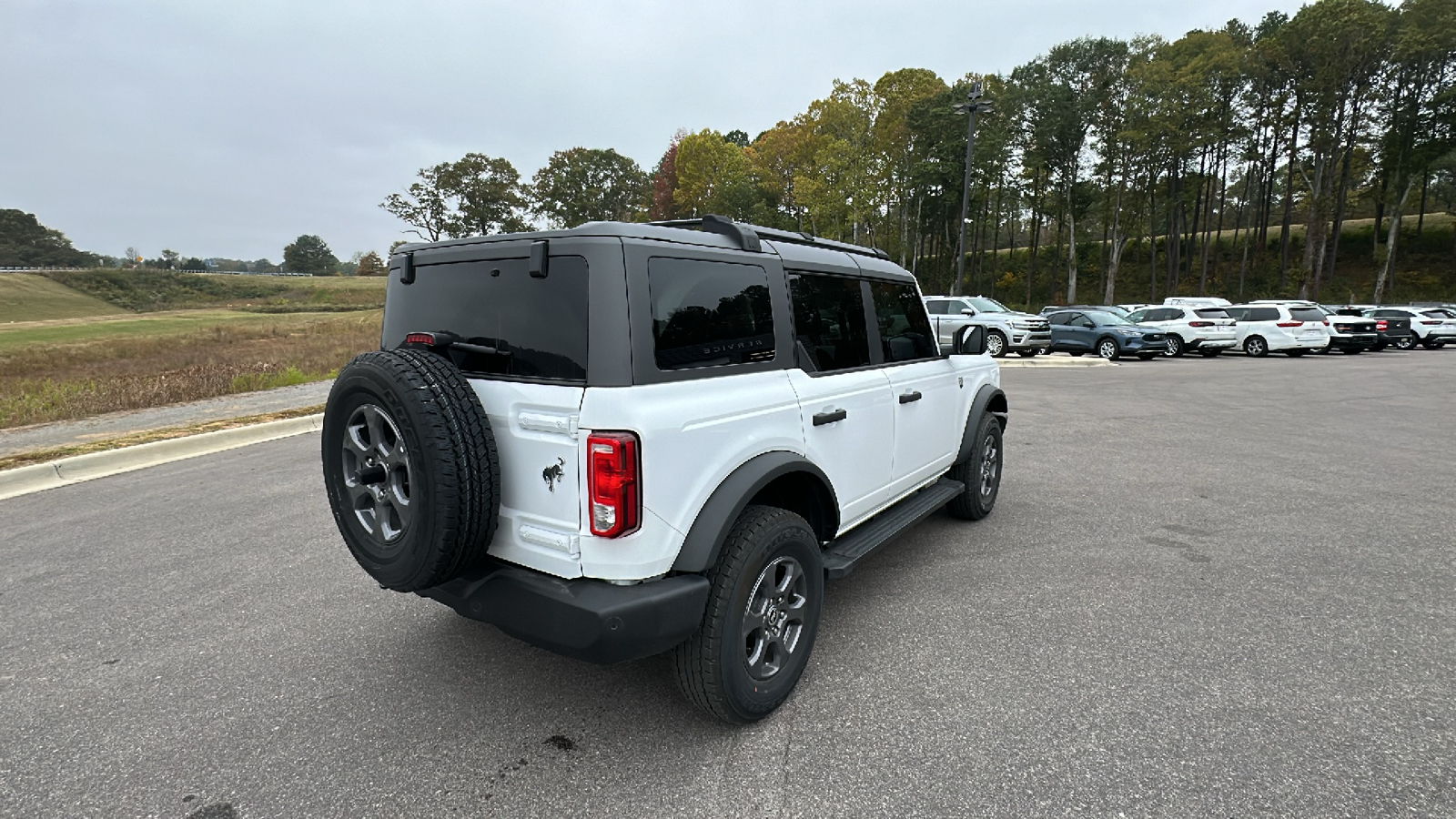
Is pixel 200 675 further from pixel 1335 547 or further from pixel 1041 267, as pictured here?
pixel 1041 267

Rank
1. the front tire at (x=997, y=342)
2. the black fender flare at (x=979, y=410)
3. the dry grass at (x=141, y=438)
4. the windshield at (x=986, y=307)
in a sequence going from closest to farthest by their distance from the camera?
the black fender flare at (x=979, y=410)
the dry grass at (x=141, y=438)
the front tire at (x=997, y=342)
the windshield at (x=986, y=307)

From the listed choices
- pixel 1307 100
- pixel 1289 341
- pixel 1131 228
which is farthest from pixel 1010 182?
pixel 1289 341

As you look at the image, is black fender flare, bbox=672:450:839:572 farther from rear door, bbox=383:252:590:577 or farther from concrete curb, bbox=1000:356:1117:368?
concrete curb, bbox=1000:356:1117:368

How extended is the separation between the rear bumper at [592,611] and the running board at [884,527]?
902 mm

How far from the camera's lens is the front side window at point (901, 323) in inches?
144

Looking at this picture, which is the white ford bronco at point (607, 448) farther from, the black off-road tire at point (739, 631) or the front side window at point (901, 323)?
the front side window at point (901, 323)

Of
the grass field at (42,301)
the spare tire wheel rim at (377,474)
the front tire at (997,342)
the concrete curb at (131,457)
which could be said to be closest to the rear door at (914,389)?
the spare tire wheel rim at (377,474)

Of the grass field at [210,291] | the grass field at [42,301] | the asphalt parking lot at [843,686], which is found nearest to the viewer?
the asphalt parking lot at [843,686]

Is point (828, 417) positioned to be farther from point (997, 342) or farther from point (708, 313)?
point (997, 342)

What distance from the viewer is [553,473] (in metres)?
2.17

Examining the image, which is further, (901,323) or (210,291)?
(210,291)

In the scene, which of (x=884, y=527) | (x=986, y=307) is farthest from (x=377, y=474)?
(x=986, y=307)

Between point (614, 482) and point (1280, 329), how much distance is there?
24539 mm

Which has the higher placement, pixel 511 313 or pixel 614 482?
pixel 511 313
